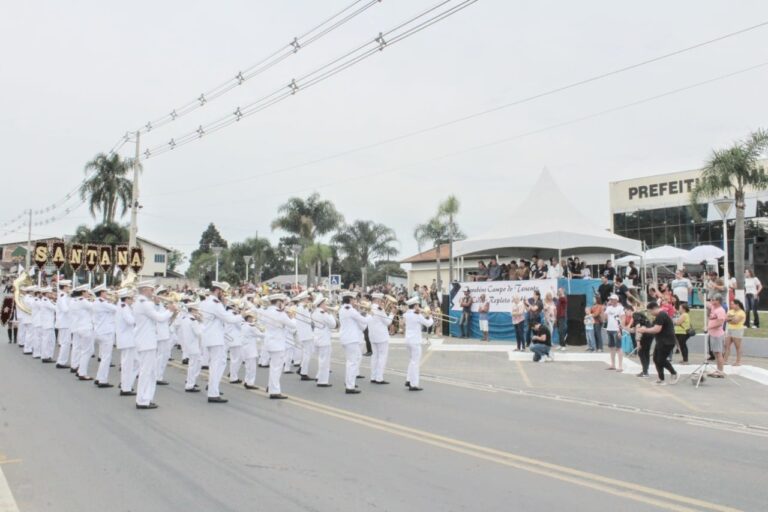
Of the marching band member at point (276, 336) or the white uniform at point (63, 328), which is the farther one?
the white uniform at point (63, 328)

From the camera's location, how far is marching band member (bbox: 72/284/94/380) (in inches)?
532

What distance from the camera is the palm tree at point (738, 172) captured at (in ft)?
70.5

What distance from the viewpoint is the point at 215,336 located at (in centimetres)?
1070

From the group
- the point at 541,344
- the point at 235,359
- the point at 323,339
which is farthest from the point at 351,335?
the point at 541,344

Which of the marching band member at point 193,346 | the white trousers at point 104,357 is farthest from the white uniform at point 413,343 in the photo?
the white trousers at point 104,357

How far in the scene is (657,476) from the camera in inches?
239

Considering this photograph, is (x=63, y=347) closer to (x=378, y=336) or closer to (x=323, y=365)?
(x=323, y=365)

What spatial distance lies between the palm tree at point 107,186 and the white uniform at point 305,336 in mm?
34249

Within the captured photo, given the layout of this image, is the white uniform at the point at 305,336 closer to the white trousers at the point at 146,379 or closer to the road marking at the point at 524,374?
the white trousers at the point at 146,379

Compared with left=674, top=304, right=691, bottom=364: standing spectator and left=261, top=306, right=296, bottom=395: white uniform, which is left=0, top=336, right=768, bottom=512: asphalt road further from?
left=674, top=304, right=691, bottom=364: standing spectator

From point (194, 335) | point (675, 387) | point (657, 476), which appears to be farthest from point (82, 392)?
point (675, 387)

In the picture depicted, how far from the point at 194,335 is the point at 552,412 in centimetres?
673

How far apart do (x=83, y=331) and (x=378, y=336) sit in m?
6.26

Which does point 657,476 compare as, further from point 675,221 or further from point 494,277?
point 675,221
